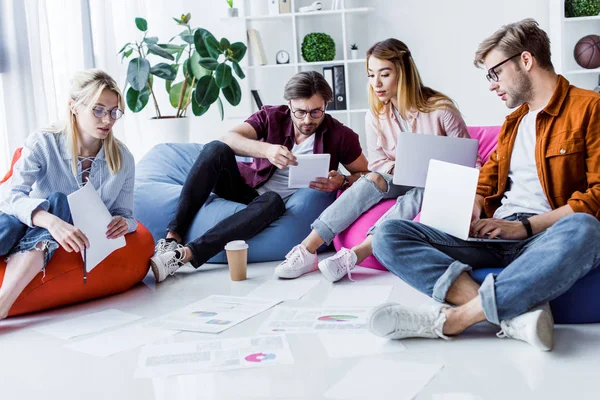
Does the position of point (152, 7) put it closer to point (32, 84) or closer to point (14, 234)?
point (32, 84)

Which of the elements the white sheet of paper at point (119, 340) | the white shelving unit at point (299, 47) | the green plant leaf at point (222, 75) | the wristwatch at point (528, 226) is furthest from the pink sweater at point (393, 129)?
the white shelving unit at point (299, 47)

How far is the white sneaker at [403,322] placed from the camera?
1775mm

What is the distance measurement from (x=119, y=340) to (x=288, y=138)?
4.23 ft

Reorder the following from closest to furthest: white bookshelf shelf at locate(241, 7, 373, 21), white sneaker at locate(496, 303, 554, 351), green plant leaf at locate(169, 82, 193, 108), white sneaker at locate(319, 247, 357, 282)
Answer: white sneaker at locate(496, 303, 554, 351) < white sneaker at locate(319, 247, 357, 282) < green plant leaf at locate(169, 82, 193, 108) < white bookshelf shelf at locate(241, 7, 373, 21)

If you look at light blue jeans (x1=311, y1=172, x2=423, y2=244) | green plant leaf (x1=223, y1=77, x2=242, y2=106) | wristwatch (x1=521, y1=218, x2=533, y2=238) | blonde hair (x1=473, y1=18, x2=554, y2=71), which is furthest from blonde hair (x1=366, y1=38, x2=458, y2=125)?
green plant leaf (x1=223, y1=77, x2=242, y2=106)

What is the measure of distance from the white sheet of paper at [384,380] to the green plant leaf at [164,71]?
2.89 meters

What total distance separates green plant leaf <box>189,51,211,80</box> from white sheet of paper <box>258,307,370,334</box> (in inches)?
97.8

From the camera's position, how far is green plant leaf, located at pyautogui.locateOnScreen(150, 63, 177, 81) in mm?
4117

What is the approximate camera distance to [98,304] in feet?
7.79

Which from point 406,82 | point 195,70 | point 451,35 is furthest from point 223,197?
point 451,35

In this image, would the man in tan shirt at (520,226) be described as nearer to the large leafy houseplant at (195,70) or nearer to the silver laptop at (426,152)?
the silver laptop at (426,152)

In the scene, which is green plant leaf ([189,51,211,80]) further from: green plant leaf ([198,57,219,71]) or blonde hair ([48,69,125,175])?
blonde hair ([48,69,125,175])

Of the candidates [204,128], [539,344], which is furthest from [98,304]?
[204,128]

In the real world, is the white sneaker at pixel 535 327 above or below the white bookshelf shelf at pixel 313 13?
below
